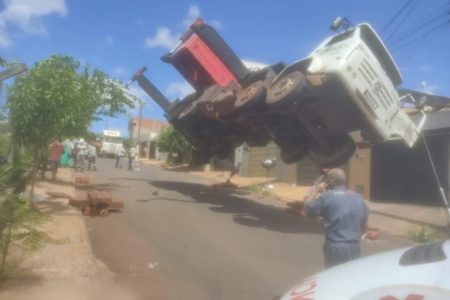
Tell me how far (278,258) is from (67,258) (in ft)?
9.39

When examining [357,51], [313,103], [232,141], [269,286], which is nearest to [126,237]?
[269,286]

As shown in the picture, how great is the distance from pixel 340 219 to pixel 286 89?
5.26 m

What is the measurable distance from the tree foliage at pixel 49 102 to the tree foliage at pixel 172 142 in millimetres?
21607

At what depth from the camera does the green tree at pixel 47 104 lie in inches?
409

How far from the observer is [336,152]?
36.2ft

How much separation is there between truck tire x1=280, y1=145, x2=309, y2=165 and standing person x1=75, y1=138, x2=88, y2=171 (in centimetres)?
1265

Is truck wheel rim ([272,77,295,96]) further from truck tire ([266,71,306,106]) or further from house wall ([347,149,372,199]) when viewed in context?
house wall ([347,149,372,199])

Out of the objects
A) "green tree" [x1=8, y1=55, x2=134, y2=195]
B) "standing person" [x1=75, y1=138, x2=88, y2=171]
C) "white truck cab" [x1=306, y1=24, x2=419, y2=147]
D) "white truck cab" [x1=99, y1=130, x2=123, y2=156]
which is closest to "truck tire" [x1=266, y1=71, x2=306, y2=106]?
"white truck cab" [x1=306, y1=24, x2=419, y2=147]

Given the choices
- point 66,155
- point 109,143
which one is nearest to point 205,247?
point 66,155

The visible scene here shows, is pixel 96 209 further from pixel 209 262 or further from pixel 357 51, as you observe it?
pixel 357 51

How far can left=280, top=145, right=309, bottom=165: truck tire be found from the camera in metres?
12.0

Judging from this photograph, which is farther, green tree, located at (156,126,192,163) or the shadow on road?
green tree, located at (156,126,192,163)

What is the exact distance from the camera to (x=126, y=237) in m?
9.06

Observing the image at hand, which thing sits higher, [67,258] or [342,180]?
[342,180]
